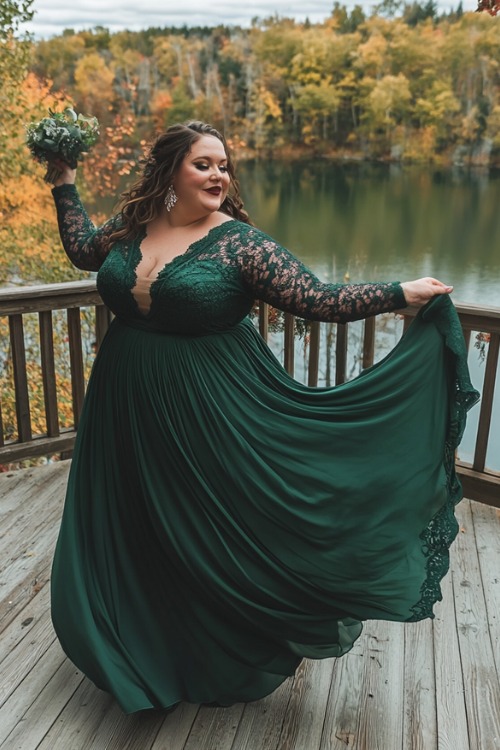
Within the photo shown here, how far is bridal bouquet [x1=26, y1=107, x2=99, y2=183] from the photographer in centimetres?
243

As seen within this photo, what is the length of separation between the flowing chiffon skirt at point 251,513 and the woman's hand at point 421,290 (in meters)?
0.08

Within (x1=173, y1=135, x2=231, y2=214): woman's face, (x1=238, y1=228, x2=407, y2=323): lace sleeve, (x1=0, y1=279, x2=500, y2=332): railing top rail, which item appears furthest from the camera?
(x1=0, y1=279, x2=500, y2=332): railing top rail

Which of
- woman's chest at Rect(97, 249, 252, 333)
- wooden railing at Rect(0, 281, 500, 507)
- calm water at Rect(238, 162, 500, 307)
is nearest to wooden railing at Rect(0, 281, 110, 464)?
wooden railing at Rect(0, 281, 500, 507)

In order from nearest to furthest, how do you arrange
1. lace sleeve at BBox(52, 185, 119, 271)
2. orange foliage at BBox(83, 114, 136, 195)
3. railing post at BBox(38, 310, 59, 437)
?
lace sleeve at BBox(52, 185, 119, 271), railing post at BBox(38, 310, 59, 437), orange foliage at BBox(83, 114, 136, 195)

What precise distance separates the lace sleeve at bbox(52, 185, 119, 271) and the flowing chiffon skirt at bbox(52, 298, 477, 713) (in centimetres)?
35

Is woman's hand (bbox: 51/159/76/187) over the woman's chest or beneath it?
over

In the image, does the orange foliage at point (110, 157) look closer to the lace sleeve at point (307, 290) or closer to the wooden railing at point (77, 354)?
the wooden railing at point (77, 354)

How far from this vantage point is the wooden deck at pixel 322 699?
202cm

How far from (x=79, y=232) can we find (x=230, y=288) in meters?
0.73

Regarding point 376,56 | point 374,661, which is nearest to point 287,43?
point 376,56

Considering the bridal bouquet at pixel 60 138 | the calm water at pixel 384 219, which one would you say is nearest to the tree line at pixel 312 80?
the calm water at pixel 384 219

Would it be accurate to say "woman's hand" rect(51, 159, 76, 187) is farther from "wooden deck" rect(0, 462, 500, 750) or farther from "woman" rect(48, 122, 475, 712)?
"wooden deck" rect(0, 462, 500, 750)

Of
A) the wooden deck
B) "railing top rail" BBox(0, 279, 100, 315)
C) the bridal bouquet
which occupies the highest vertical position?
the bridal bouquet

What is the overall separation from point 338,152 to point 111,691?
28.5 feet
